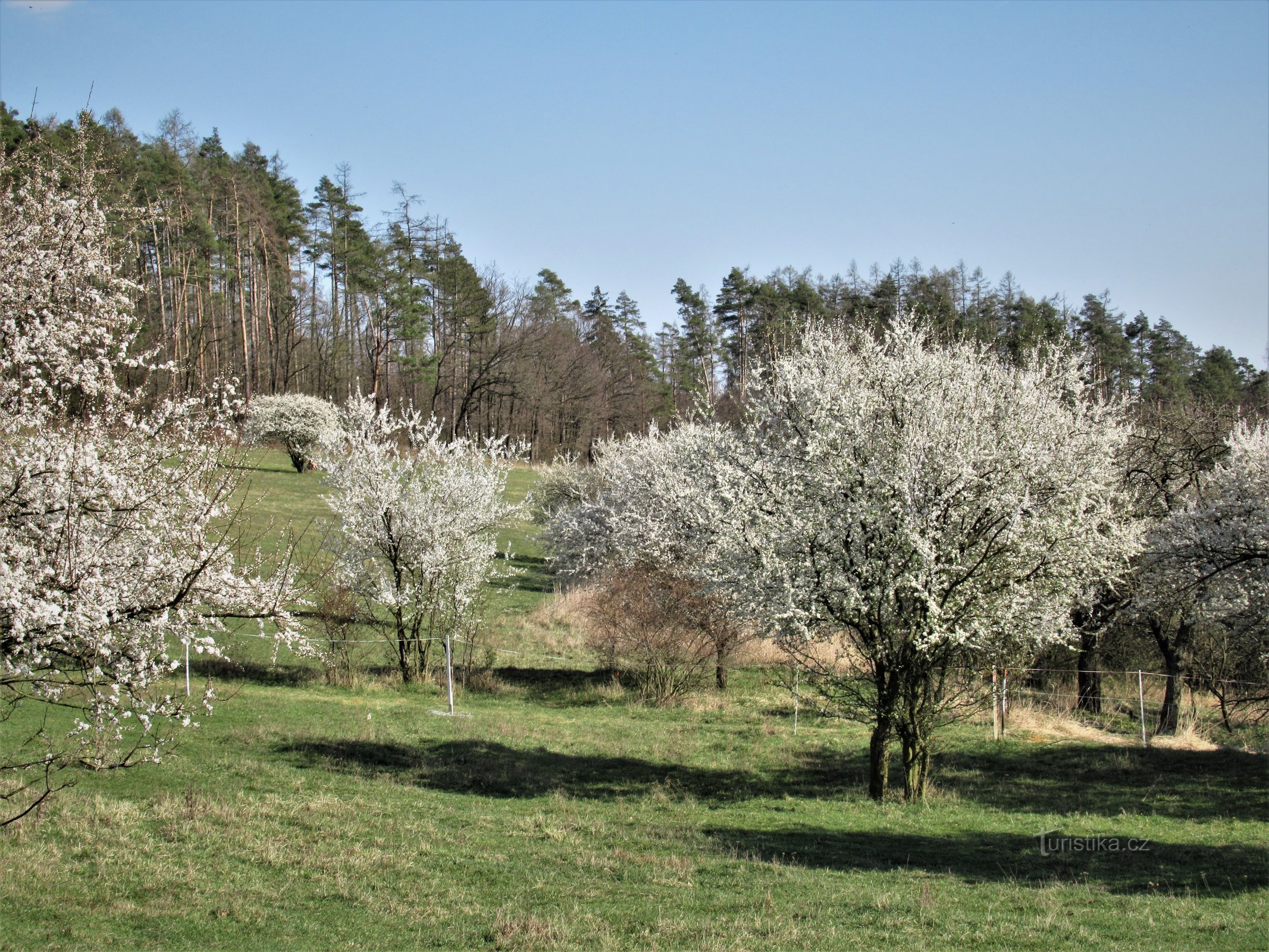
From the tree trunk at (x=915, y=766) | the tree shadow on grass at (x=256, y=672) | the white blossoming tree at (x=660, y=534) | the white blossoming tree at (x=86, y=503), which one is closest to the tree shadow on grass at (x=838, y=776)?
the tree trunk at (x=915, y=766)

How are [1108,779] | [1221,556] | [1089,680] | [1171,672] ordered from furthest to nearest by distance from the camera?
[1089,680], [1171,672], [1108,779], [1221,556]

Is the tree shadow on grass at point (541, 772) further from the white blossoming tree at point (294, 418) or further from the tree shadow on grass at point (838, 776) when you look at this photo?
the white blossoming tree at point (294, 418)

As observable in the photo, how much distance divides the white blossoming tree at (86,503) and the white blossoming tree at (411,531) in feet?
42.5

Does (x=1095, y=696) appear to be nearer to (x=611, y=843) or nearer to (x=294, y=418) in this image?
(x=611, y=843)

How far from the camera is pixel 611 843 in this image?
10.9m

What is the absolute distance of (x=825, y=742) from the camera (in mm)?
17500

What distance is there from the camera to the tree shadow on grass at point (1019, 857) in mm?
9617

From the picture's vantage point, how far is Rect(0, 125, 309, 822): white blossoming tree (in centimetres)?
574

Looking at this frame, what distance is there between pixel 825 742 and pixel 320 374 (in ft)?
156

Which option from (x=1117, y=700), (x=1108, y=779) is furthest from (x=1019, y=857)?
(x=1117, y=700)

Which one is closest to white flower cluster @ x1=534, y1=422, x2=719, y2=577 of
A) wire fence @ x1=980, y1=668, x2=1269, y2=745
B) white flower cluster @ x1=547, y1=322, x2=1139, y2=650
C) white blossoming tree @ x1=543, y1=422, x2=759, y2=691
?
white blossoming tree @ x1=543, y1=422, x2=759, y2=691

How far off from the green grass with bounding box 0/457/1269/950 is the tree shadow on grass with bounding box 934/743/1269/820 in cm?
6

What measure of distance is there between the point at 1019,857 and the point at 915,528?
154 inches

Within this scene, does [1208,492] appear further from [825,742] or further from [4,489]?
[4,489]
